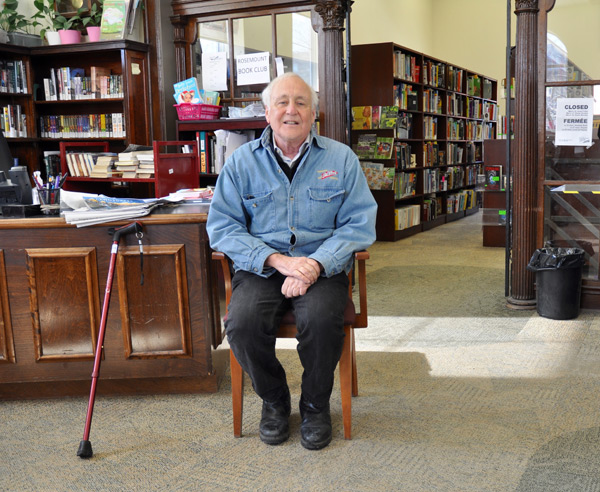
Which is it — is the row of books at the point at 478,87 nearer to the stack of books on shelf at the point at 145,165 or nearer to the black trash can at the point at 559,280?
the black trash can at the point at 559,280

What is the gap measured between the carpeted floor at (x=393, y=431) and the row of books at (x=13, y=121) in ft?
10.3

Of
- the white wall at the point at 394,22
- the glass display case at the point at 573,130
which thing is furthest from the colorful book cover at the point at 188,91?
the white wall at the point at 394,22

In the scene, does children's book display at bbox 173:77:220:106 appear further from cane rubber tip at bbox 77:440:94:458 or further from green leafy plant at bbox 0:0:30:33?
cane rubber tip at bbox 77:440:94:458

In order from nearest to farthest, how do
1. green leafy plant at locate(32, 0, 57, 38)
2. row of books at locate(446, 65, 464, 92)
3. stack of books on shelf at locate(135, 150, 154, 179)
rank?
stack of books on shelf at locate(135, 150, 154, 179) → green leafy plant at locate(32, 0, 57, 38) → row of books at locate(446, 65, 464, 92)

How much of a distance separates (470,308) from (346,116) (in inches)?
64.6

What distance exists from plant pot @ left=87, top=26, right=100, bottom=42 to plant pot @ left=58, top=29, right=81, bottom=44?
0.11 meters

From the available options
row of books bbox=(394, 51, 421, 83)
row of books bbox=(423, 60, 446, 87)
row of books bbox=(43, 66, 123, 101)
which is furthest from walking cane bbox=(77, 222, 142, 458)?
row of books bbox=(423, 60, 446, 87)

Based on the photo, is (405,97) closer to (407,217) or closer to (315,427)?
(407,217)

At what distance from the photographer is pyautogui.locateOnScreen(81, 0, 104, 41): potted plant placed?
5180 millimetres

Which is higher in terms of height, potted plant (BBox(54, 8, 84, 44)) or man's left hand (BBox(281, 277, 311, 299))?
potted plant (BBox(54, 8, 84, 44))

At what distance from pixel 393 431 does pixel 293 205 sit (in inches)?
35.3

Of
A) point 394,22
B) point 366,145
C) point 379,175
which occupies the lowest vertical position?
point 379,175

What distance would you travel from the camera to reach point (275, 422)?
2.38 m

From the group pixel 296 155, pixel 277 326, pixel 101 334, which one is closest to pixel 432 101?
pixel 296 155
